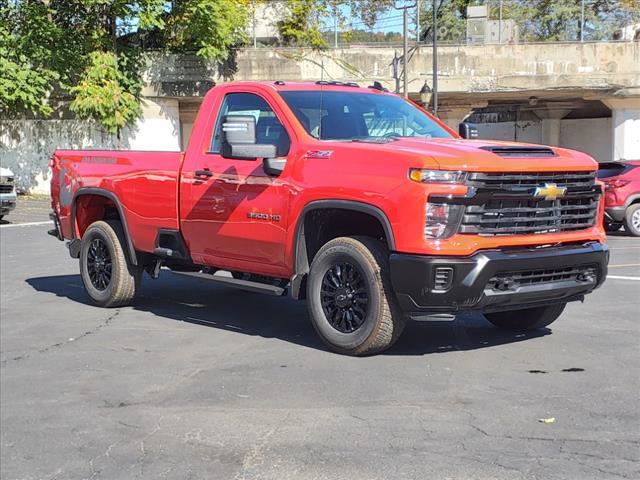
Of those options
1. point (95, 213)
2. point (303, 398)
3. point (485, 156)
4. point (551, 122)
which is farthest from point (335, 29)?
point (303, 398)

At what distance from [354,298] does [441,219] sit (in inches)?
39.1

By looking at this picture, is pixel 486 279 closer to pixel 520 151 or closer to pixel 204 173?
pixel 520 151

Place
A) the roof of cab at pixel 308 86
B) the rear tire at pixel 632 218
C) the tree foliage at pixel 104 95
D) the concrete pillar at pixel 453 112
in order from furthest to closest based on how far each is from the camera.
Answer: the concrete pillar at pixel 453 112 < the tree foliage at pixel 104 95 < the rear tire at pixel 632 218 < the roof of cab at pixel 308 86

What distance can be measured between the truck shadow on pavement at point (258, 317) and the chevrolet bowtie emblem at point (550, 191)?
138cm

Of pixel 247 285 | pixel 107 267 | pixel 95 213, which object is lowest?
pixel 107 267

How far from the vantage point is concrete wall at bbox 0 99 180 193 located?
2941 centimetres

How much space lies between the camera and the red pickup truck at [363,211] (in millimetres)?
5816

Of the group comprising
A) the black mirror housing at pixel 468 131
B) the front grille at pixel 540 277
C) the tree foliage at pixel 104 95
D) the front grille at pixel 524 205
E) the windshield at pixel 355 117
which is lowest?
the front grille at pixel 540 277

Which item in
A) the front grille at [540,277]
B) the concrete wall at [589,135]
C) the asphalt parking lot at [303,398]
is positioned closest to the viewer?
the asphalt parking lot at [303,398]

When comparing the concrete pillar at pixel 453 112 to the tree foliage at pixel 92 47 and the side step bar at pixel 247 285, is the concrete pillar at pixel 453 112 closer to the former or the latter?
the tree foliage at pixel 92 47

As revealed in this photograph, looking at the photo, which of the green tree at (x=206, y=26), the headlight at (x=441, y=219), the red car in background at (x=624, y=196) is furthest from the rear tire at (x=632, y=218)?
the green tree at (x=206, y=26)

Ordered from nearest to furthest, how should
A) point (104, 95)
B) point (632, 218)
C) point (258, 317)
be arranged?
point (258, 317) → point (632, 218) → point (104, 95)

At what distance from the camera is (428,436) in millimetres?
4609

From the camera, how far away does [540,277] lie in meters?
6.15
